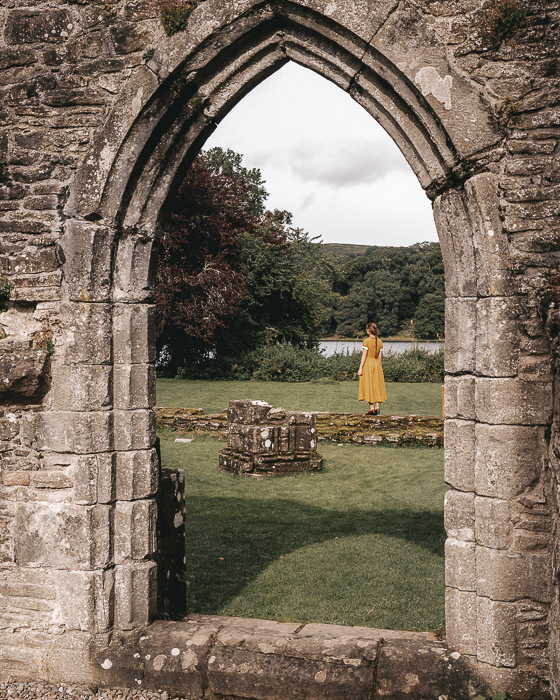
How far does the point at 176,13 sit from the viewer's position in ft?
11.7

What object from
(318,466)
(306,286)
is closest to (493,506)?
(318,466)

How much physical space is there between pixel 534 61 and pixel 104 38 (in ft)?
8.29

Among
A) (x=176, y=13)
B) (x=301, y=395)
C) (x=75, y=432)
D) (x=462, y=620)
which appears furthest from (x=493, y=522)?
(x=301, y=395)

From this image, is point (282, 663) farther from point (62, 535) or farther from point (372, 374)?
point (372, 374)

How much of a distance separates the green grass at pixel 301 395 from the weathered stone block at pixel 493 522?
9772 millimetres

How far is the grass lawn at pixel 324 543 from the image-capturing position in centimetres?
470

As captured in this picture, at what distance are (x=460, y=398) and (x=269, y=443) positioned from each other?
5745 mm

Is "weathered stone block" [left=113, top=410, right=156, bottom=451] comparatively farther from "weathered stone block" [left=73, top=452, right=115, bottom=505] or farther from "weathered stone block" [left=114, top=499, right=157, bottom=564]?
"weathered stone block" [left=114, top=499, right=157, bottom=564]

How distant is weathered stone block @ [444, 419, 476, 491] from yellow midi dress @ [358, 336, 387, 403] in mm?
8310

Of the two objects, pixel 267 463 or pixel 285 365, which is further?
pixel 285 365

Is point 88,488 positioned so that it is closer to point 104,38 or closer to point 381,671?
point 381,671

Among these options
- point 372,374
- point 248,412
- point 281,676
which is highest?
point 372,374

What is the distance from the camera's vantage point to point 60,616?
3.72 meters

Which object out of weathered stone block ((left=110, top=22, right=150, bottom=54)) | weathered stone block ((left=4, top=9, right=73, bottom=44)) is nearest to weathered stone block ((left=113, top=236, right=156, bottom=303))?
weathered stone block ((left=110, top=22, right=150, bottom=54))
